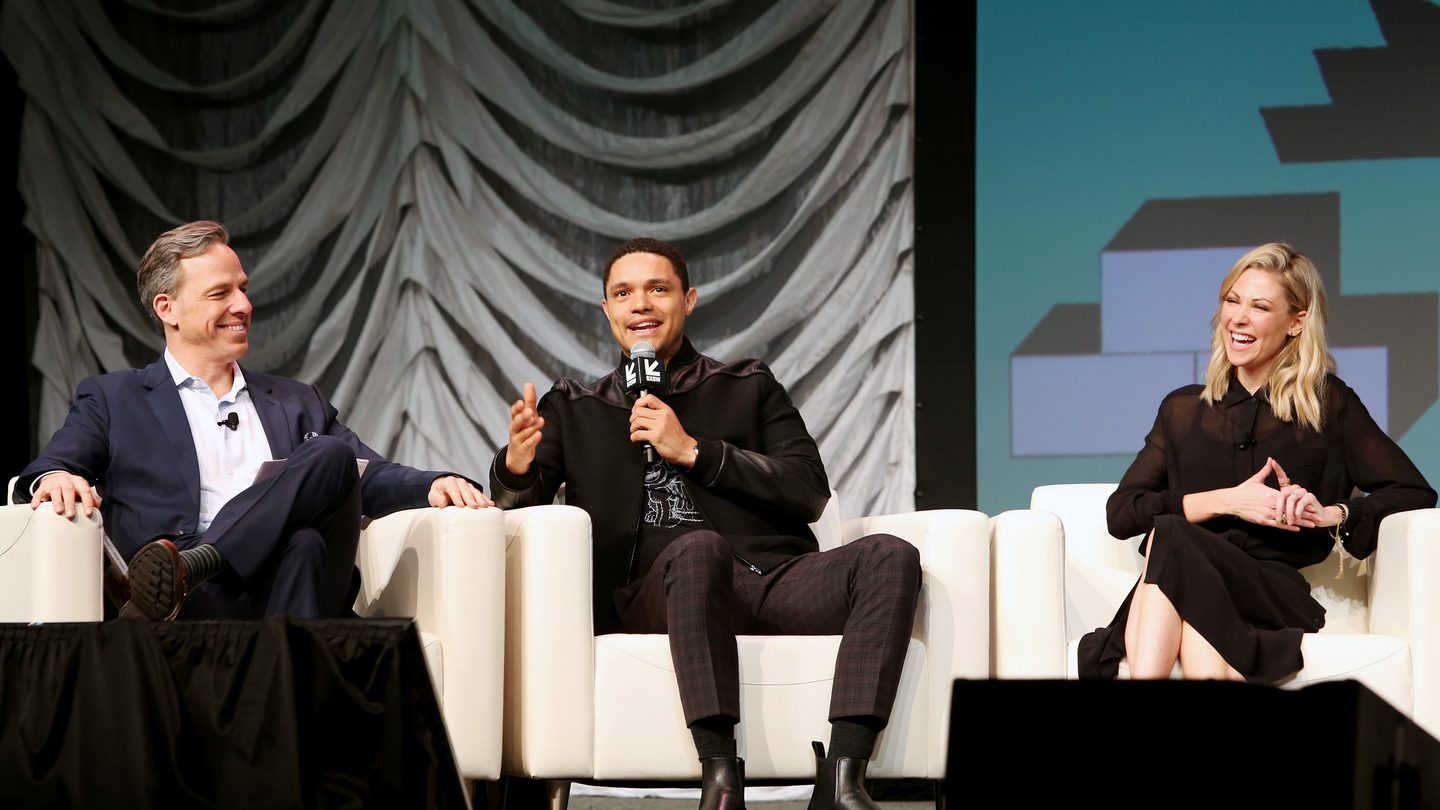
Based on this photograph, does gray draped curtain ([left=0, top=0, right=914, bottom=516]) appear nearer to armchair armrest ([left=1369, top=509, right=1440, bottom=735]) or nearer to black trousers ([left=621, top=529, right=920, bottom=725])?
black trousers ([left=621, top=529, right=920, bottom=725])

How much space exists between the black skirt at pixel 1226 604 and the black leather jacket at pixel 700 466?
627mm

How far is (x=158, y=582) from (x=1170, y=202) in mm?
2911

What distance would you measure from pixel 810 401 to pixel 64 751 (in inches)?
101

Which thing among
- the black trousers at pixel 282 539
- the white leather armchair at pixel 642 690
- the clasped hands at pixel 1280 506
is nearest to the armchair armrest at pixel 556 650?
the white leather armchair at pixel 642 690

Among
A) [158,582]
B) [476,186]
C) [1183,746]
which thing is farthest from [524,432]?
[476,186]

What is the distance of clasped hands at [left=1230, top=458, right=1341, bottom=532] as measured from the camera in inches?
110

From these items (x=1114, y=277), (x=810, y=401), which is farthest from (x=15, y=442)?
(x=1114, y=277)

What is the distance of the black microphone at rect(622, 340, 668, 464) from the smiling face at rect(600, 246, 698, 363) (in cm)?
8

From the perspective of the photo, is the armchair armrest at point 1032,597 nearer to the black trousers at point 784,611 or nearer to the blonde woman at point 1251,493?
the blonde woman at point 1251,493

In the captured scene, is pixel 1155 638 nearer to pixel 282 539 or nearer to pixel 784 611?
pixel 784 611

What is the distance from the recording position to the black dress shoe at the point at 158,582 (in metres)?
2.29

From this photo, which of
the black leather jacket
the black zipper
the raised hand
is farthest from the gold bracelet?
the raised hand

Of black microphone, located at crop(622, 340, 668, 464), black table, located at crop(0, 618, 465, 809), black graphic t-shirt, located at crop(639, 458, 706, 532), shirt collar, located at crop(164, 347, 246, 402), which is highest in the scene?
black microphone, located at crop(622, 340, 668, 464)

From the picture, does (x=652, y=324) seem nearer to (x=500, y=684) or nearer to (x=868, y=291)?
(x=500, y=684)
